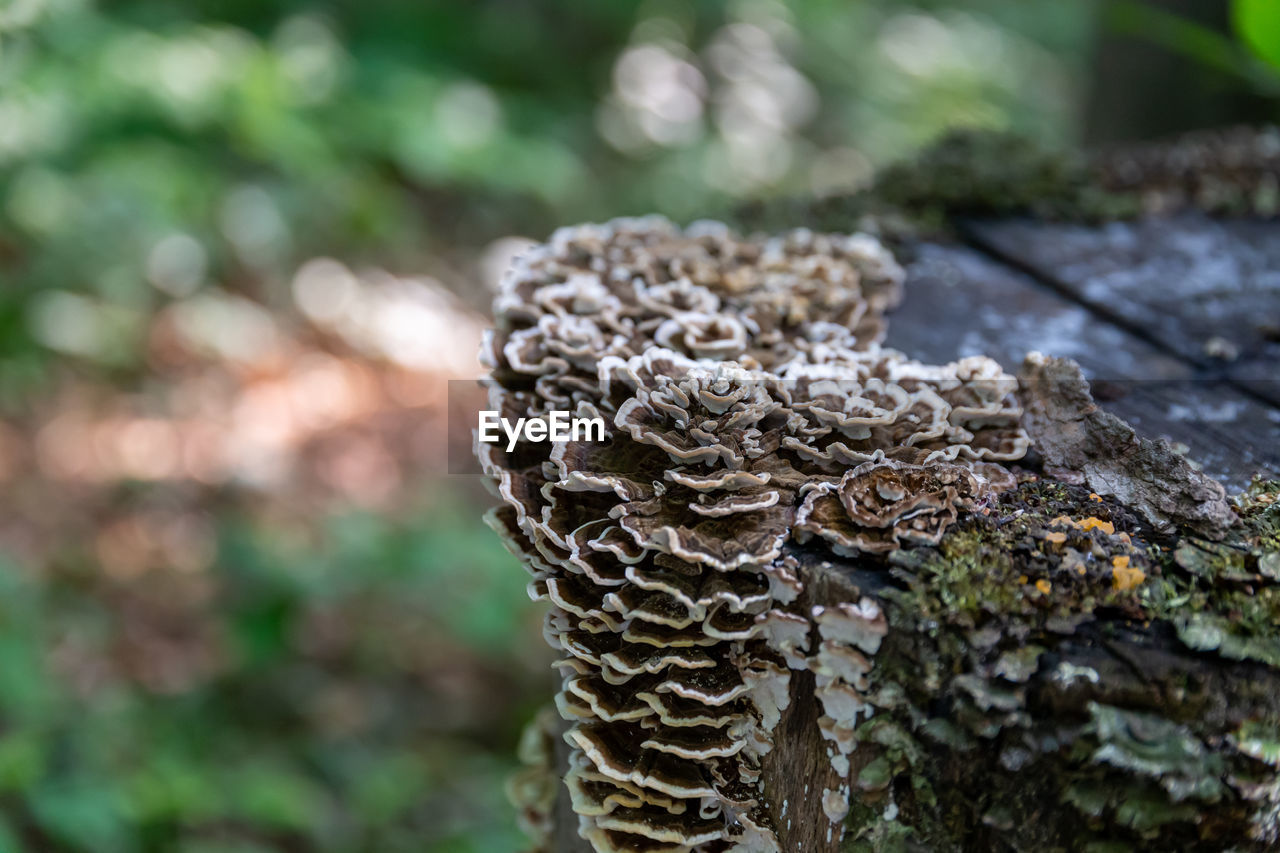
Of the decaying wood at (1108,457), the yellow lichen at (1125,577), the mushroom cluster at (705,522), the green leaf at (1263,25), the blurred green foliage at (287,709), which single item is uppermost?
the green leaf at (1263,25)

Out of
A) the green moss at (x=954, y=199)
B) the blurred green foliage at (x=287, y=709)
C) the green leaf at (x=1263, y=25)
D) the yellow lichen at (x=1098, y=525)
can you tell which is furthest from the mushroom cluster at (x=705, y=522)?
the blurred green foliage at (x=287, y=709)

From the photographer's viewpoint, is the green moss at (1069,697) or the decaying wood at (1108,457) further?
the decaying wood at (1108,457)

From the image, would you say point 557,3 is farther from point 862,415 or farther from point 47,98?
point 862,415

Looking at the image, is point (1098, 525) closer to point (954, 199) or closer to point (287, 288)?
point (954, 199)

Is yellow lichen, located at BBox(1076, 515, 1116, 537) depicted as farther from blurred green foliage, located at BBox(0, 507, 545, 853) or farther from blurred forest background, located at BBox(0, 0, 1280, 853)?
blurred green foliage, located at BBox(0, 507, 545, 853)

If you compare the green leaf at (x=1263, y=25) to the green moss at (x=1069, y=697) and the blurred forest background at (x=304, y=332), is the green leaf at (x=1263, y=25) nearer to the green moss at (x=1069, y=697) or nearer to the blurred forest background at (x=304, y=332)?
the blurred forest background at (x=304, y=332)

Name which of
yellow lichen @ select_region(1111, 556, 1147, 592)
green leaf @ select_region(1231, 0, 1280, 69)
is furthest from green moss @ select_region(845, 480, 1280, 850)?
green leaf @ select_region(1231, 0, 1280, 69)
